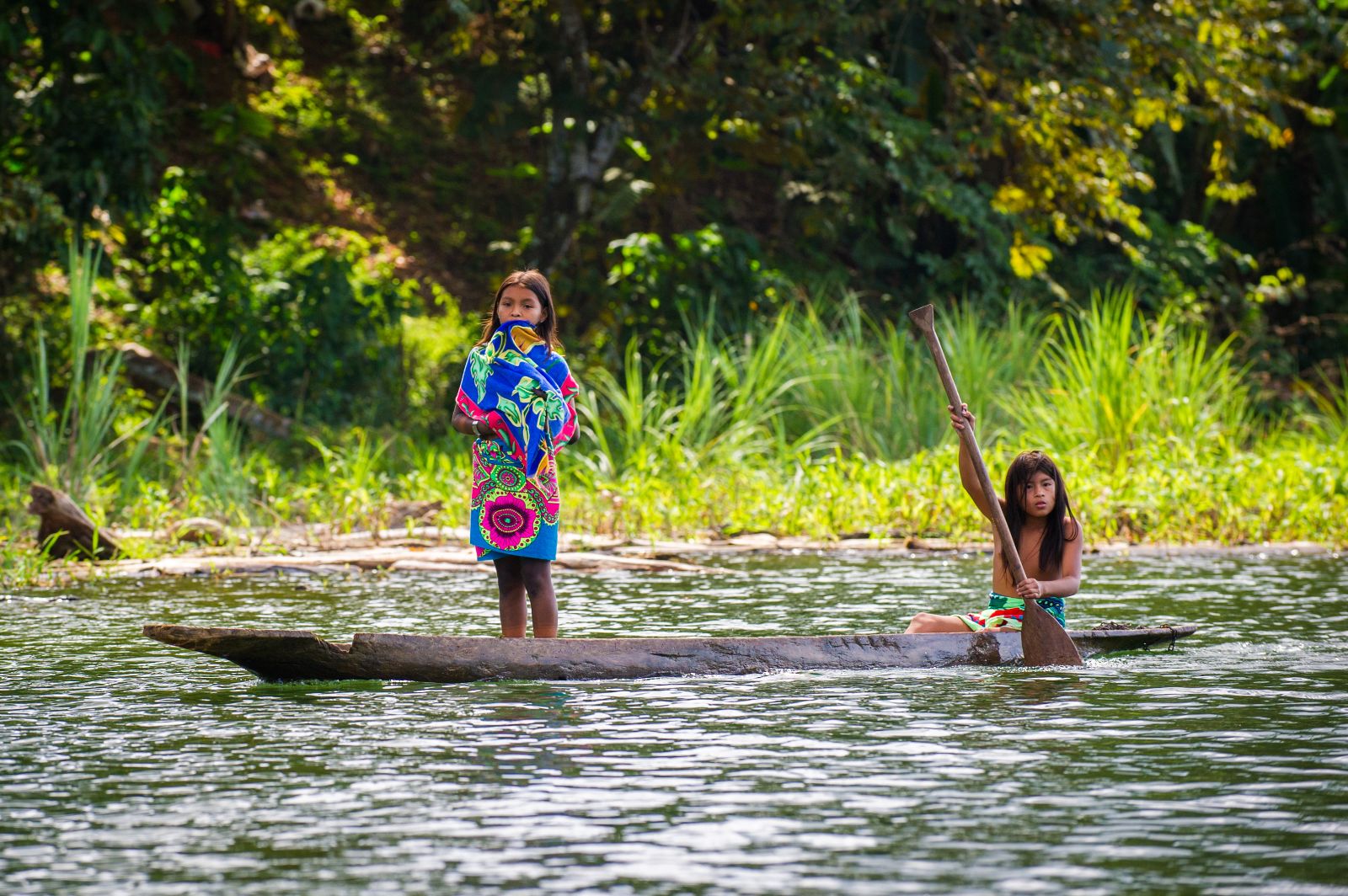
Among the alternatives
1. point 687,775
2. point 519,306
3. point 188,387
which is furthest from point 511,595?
point 188,387

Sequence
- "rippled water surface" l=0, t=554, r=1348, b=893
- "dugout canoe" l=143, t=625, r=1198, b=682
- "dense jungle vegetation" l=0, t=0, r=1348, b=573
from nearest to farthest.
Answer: "rippled water surface" l=0, t=554, r=1348, b=893 → "dugout canoe" l=143, t=625, r=1198, b=682 → "dense jungle vegetation" l=0, t=0, r=1348, b=573

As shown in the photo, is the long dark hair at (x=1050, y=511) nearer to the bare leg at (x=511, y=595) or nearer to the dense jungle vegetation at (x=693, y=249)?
the bare leg at (x=511, y=595)

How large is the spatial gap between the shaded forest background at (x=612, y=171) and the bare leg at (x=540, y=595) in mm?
6712

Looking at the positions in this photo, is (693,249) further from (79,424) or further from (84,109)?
(79,424)

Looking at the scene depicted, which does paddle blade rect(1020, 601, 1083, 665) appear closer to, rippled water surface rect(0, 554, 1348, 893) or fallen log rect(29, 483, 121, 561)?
rippled water surface rect(0, 554, 1348, 893)

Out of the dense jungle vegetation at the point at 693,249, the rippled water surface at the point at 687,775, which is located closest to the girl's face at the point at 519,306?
the rippled water surface at the point at 687,775

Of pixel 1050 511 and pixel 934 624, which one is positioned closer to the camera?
pixel 934 624

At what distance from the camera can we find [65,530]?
9.49 m

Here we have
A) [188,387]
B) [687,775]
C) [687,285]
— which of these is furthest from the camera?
[687,285]

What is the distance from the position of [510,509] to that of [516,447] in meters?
0.23

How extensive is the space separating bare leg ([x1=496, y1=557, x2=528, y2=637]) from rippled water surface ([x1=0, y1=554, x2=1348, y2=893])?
18.9 inches

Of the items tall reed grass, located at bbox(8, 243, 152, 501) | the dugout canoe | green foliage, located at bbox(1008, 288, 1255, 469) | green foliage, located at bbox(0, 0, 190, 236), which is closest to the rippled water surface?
the dugout canoe

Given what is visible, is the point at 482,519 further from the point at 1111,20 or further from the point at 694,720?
the point at 1111,20

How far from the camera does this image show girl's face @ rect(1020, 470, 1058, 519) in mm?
6559
